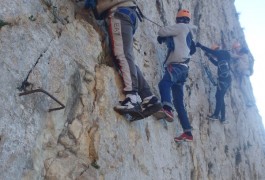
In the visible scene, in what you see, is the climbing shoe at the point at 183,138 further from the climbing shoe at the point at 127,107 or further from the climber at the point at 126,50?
the climbing shoe at the point at 127,107

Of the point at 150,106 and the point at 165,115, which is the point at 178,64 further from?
the point at 150,106

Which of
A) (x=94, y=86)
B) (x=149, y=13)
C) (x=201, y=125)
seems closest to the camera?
(x=94, y=86)

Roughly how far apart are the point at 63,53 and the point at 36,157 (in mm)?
1571

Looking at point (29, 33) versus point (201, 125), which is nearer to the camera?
point (29, 33)

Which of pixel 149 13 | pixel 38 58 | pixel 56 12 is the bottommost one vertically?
pixel 38 58

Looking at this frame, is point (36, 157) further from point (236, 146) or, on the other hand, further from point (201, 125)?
point (236, 146)

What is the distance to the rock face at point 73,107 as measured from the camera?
13.5ft

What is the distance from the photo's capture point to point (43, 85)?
15.1 ft

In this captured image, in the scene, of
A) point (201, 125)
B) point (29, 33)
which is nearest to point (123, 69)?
point (29, 33)

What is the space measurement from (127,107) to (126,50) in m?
0.92

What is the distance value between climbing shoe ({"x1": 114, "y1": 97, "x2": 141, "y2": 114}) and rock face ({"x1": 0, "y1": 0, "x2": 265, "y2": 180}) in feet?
0.40

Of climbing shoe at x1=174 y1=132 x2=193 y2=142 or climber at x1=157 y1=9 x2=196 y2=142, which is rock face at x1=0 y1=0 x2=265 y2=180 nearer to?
climbing shoe at x1=174 y1=132 x2=193 y2=142

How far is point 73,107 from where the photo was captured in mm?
5020

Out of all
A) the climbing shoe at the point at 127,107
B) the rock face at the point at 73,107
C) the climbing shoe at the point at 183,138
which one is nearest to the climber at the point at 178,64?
the climbing shoe at the point at 183,138
